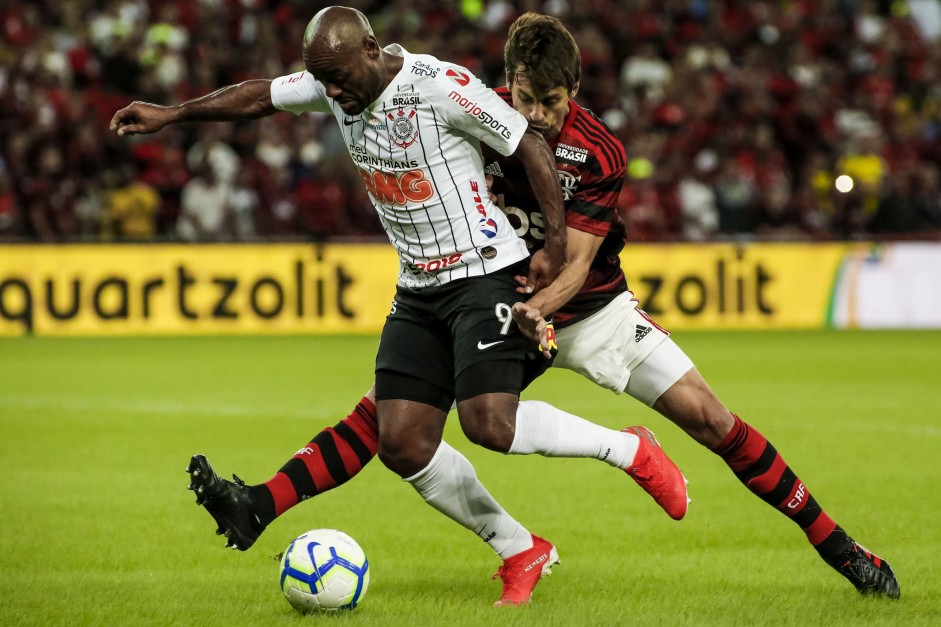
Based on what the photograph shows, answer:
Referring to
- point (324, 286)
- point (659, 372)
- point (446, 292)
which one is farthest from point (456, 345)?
point (324, 286)

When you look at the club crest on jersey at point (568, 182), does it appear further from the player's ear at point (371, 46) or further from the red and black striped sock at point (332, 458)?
the red and black striped sock at point (332, 458)

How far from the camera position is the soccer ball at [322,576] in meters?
4.84

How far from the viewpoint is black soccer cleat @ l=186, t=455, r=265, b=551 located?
483 cm

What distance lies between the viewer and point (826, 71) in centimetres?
2212

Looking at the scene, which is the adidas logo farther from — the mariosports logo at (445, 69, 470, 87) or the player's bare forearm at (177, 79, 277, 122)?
the player's bare forearm at (177, 79, 277, 122)

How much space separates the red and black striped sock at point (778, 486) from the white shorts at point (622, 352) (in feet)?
1.07

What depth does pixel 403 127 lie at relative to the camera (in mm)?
4902

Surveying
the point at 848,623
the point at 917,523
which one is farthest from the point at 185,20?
the point at 848,623

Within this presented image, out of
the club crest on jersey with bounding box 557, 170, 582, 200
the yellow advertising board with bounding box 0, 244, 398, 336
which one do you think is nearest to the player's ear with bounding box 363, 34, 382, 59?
the club crest on jersey with bounding box 557, 170, 582, 200

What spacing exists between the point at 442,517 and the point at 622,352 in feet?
6.73

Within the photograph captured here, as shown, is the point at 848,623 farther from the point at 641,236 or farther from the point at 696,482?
the point at 641,236

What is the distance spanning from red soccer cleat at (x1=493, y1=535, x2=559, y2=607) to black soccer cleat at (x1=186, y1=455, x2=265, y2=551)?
89cm

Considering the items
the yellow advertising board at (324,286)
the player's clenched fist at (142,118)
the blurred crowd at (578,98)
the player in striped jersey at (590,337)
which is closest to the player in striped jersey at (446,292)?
the player in striped jersey at (590,337)

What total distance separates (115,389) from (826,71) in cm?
1383
